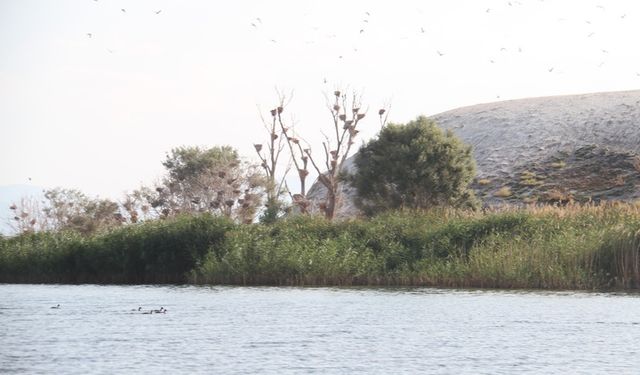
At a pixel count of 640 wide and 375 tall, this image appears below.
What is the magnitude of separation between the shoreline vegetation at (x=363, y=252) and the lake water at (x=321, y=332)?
68.5 inches

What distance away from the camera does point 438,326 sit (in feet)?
94.9

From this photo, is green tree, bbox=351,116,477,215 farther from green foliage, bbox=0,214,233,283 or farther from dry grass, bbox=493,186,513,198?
green foliage, bbox=0,214,233,283

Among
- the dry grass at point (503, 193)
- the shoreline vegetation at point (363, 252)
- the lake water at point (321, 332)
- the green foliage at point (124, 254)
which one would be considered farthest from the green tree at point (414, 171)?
the lake water at point (321, 332)

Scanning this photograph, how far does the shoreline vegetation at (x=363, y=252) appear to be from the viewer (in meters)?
37.8

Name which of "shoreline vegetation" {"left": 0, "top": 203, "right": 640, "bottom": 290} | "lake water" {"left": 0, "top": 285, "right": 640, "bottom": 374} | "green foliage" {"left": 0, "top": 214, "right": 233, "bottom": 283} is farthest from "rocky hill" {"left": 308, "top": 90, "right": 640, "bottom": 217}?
"lake water" {"left": 0, "top": 285, "right": 640, "bottom": 374}

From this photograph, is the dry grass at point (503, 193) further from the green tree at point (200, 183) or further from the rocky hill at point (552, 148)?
the green tree at point (200, 183)

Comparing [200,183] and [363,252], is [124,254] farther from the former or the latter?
[200,183]

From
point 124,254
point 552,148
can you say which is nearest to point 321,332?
point 124,254

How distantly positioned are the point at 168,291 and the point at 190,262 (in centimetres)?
430

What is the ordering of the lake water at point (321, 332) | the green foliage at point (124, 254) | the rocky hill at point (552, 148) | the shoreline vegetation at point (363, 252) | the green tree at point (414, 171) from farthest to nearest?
the rocky hill at point (552, 148) → the green tree at point (414, 171) → the green foliage at point (124, 254) → the shoreline vegetation at point (363, 252) → the lake water at point (321, 332)

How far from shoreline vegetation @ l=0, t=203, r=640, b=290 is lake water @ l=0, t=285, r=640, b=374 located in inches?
68.5

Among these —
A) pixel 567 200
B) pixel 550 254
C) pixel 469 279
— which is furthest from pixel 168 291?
pixel 567 200

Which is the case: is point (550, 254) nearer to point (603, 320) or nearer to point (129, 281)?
point (603, 320)

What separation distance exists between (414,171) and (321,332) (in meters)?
36.8
